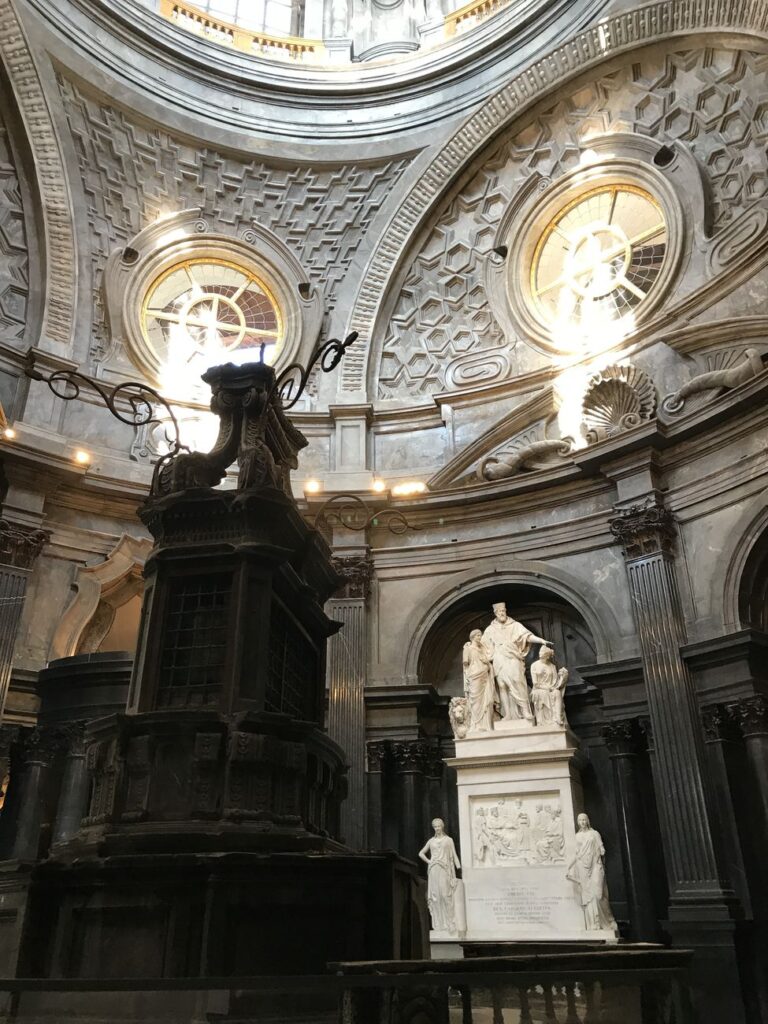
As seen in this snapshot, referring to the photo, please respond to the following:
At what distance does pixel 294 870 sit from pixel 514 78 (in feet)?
52.9

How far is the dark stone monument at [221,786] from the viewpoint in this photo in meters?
4.90

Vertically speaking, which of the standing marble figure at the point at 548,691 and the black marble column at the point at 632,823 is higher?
the standing marble figure at the point at 548,691

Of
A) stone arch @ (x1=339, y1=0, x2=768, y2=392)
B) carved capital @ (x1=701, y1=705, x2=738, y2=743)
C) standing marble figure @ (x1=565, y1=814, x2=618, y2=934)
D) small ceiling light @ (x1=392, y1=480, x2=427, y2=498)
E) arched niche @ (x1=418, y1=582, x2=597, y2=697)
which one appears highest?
stone arch @ (x1=339, y1=0, x2=768, y2=392)

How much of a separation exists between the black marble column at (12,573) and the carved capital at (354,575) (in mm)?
4845

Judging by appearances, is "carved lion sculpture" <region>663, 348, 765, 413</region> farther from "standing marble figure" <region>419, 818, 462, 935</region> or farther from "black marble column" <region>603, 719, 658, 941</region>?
Answer: "standing marble figure" <region>419, 818, 462, 935</region>

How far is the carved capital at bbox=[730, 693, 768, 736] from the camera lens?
10.5 metres

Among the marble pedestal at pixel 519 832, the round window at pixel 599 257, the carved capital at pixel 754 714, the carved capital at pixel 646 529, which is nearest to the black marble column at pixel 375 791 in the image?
the marble pedestal at pixel 519 832

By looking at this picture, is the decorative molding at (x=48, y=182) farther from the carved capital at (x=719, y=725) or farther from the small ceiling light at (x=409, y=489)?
the carved capital at (x=719, y=725)

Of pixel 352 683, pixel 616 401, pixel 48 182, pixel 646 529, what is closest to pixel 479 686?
pixel 352 683

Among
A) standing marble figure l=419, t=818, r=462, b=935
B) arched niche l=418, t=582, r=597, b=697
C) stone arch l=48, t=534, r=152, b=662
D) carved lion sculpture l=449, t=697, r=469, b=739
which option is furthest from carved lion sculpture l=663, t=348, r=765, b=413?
stone arch l=48, t=534, r=152, b=662

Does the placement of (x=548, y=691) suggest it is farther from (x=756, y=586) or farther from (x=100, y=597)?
(x=100, y=597)

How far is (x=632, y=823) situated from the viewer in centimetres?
1143

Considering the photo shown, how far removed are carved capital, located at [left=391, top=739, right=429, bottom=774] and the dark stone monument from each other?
5678 mm

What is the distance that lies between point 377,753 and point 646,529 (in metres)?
5.47
